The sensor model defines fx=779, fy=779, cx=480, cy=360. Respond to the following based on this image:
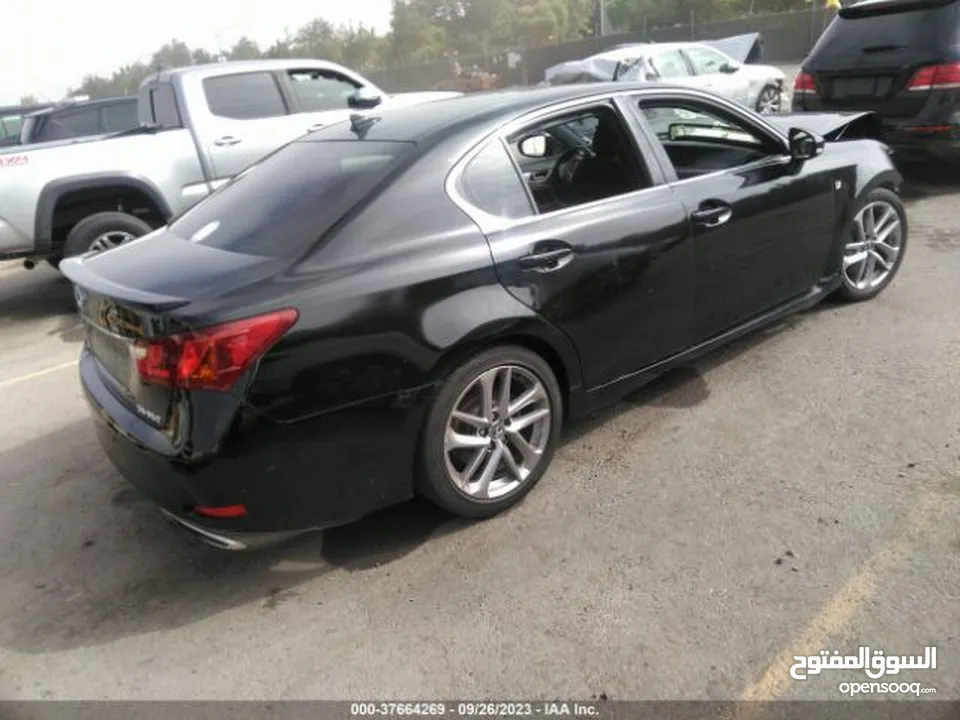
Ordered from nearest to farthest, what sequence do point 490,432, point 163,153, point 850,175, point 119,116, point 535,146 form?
point 490,432 → point 535,146 → point 850,175 → point 163,153 → point 119,116

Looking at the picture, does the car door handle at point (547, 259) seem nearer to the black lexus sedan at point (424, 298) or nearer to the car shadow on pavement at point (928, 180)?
the black lexus sedan at point (424, 298)

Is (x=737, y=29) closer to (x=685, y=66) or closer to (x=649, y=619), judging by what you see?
(x=685, y=66)

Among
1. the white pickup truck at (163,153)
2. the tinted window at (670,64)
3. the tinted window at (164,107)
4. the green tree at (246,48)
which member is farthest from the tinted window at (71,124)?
the green tree at (246,48)

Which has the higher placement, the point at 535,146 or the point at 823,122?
the point at 535,146

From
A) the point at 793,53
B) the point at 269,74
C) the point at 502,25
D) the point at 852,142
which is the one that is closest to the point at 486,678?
the point at 852,142

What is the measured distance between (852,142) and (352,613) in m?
4.05

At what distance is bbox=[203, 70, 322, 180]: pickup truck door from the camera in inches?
282

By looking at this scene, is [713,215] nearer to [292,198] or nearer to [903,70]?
[292,198]

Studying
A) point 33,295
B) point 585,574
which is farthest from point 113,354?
point 33,295

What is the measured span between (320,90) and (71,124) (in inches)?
168

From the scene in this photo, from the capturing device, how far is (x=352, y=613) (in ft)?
8.87

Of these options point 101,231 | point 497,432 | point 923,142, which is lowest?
point 497,432

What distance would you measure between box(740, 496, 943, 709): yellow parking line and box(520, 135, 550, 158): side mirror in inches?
83.1

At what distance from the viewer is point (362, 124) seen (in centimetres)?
363
